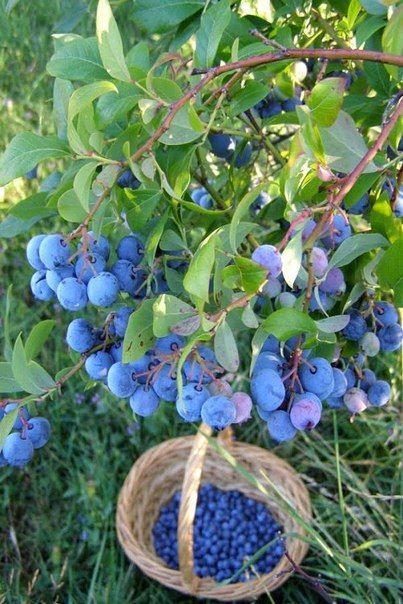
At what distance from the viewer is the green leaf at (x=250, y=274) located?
2.18ft

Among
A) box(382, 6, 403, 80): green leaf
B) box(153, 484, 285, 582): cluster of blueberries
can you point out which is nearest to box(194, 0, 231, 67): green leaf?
box(382, 6, 403, 80): green leaf

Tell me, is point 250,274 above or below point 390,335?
above

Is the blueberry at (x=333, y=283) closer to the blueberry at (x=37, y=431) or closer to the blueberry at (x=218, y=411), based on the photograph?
the blueberry at (x=218, y=411)

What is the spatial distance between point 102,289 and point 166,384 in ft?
0.37

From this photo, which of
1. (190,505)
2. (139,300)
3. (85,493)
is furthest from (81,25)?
(139,300)

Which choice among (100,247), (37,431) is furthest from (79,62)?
(37,431)

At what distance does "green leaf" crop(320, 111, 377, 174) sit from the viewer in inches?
29.9

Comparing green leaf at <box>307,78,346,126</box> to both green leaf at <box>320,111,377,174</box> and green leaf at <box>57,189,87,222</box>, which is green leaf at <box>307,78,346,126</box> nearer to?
green leaf at <box>320,111,377,174</box>

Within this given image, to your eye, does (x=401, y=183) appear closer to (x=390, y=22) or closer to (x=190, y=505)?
(x=390, y=22)

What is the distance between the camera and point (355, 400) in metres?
0.89

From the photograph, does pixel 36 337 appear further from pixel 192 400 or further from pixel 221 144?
pixel 221 144

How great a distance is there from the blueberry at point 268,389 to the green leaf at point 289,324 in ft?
0.13

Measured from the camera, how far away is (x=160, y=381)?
2.51 ft

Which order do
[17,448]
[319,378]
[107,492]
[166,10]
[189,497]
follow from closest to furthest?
[319,378] → [17,448] → [166,10] → [189,497] → [107,492]
